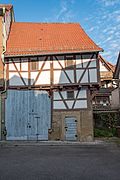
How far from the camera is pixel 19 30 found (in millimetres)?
24766

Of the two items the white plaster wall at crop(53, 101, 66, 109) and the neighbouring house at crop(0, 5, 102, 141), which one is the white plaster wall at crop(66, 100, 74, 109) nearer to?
the neighbouring house at crop(0, 5, 102, 141)

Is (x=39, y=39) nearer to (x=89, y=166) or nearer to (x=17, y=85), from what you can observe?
(x=17, y=85)

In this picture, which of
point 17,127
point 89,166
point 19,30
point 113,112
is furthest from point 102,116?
point 89,166

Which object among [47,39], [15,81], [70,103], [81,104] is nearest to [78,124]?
[81,104]

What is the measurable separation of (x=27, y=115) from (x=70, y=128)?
3.36 m

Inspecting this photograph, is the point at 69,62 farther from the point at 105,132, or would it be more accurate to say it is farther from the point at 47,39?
the point at 105,132

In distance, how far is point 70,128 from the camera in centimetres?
2083

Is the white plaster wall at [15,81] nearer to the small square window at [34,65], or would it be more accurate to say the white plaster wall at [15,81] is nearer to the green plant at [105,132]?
the small square window at [34,65]

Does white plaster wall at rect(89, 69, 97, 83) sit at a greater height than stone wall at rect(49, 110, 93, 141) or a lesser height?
greater

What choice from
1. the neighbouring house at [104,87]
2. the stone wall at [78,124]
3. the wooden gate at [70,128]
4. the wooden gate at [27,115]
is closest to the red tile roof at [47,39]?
the wooden gate at [27,115]

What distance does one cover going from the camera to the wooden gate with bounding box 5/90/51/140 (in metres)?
20.7

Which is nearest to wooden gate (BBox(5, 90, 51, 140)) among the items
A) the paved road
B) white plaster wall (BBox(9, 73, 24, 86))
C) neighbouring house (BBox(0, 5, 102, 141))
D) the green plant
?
neighbouring house (BBox(0, 5, 102, 141))

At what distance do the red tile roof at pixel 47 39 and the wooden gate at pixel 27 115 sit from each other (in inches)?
125

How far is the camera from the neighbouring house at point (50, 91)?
20516 millimetres
